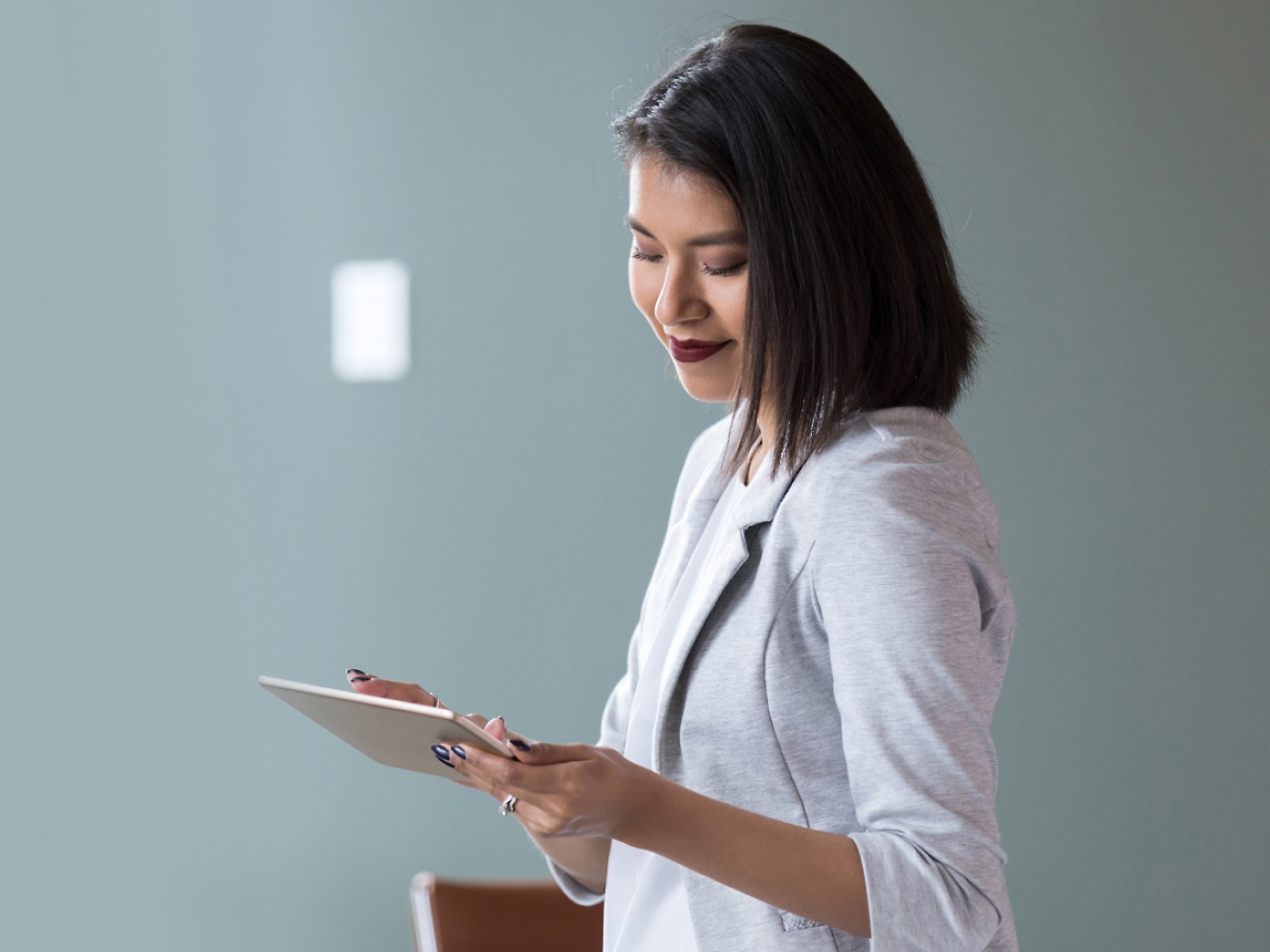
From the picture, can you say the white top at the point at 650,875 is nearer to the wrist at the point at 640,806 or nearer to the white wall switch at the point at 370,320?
Answer: the wrist at the point at 640,806

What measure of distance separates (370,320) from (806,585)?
1.56 m

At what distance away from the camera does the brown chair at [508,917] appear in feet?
5.75

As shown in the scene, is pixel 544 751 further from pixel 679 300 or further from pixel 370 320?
pixel 370 320

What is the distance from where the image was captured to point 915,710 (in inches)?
34.1

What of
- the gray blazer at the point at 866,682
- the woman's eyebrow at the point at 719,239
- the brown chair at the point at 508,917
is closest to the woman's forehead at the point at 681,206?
the woman's eyebrow at the point at 719,239

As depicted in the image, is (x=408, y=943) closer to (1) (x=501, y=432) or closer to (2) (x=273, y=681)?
(1) (x=501, y=432)

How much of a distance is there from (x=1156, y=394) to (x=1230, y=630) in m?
0.48

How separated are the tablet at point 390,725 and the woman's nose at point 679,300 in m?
0.41

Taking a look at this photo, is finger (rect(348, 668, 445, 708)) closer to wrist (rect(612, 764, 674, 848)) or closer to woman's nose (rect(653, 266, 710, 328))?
wrist (rect(612, 764, 674, 848))

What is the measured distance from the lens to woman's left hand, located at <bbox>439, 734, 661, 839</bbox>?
79 cm

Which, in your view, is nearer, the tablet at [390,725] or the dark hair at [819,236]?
the tablet at [390,725]

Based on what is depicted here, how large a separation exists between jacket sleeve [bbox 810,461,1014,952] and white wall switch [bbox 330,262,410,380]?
156 centimetres

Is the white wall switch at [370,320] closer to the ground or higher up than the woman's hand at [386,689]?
higher up

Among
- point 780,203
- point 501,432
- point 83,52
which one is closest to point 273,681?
point 780,203
